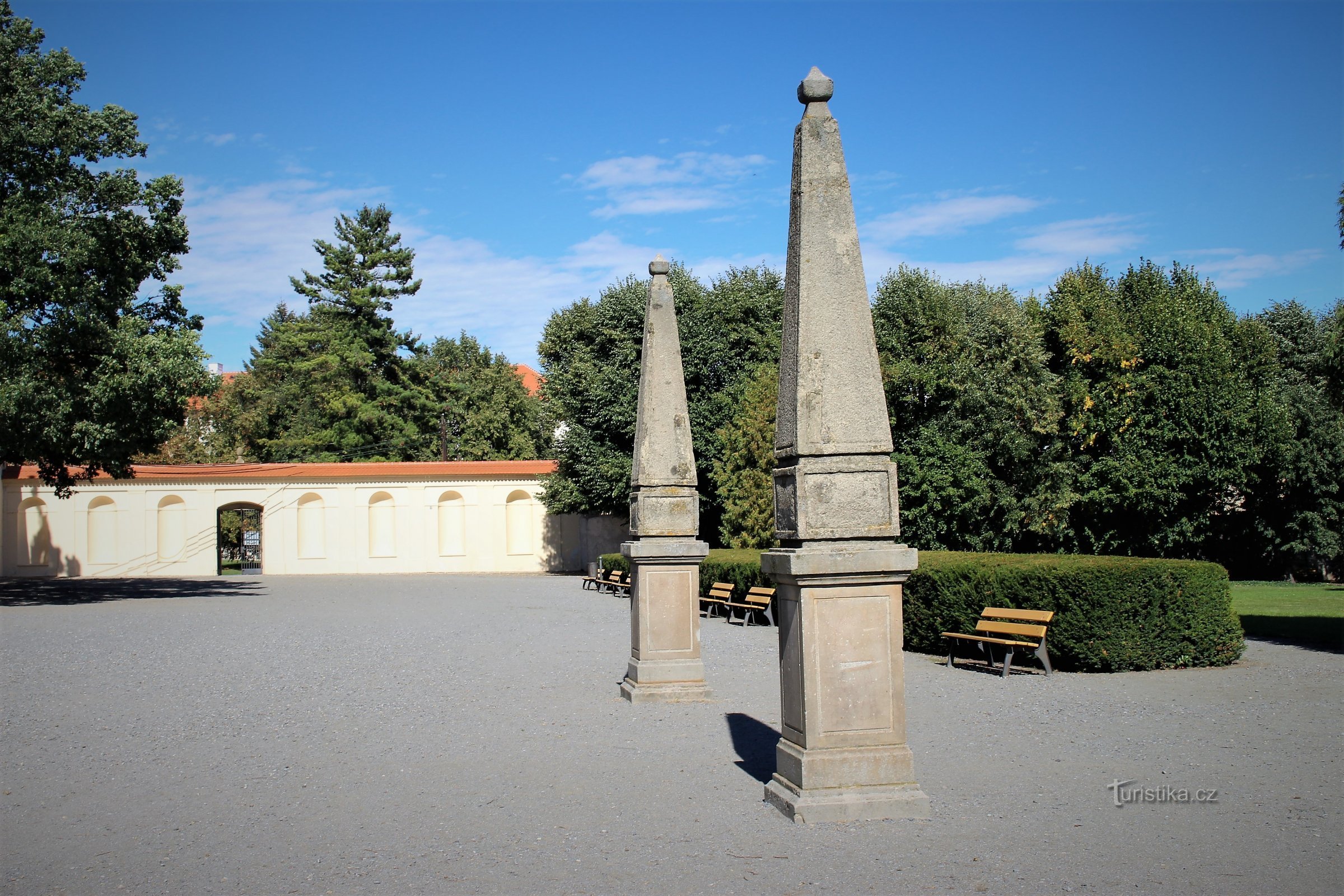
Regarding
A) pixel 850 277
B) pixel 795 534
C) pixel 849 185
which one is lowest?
pixel 795 534

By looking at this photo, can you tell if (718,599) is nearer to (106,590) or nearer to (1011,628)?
(1011,628)

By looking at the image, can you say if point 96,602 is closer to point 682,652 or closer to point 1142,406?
point 682,652

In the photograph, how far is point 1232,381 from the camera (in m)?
27.7

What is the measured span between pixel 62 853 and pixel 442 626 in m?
13.8

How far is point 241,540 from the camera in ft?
172

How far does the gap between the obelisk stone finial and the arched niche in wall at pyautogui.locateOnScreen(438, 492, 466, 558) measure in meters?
34.1

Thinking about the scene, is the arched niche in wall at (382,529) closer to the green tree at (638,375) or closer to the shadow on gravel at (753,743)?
the green tree at (638,375)

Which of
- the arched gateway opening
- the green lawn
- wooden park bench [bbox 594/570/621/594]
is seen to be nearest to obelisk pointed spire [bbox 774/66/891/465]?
the green lawn

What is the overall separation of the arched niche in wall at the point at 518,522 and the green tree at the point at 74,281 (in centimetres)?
1862

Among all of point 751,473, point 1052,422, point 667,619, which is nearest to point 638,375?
point 751,473

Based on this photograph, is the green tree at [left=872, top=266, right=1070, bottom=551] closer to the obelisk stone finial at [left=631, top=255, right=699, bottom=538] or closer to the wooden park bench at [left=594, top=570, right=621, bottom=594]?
the wooden park bench at [left=594, top=570, right=621, bottom=594]

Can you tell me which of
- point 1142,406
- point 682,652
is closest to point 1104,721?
point 682,652

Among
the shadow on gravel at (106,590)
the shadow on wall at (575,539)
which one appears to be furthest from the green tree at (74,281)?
the shadow on wall at (575,539)

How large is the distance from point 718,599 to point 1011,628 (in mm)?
9594
